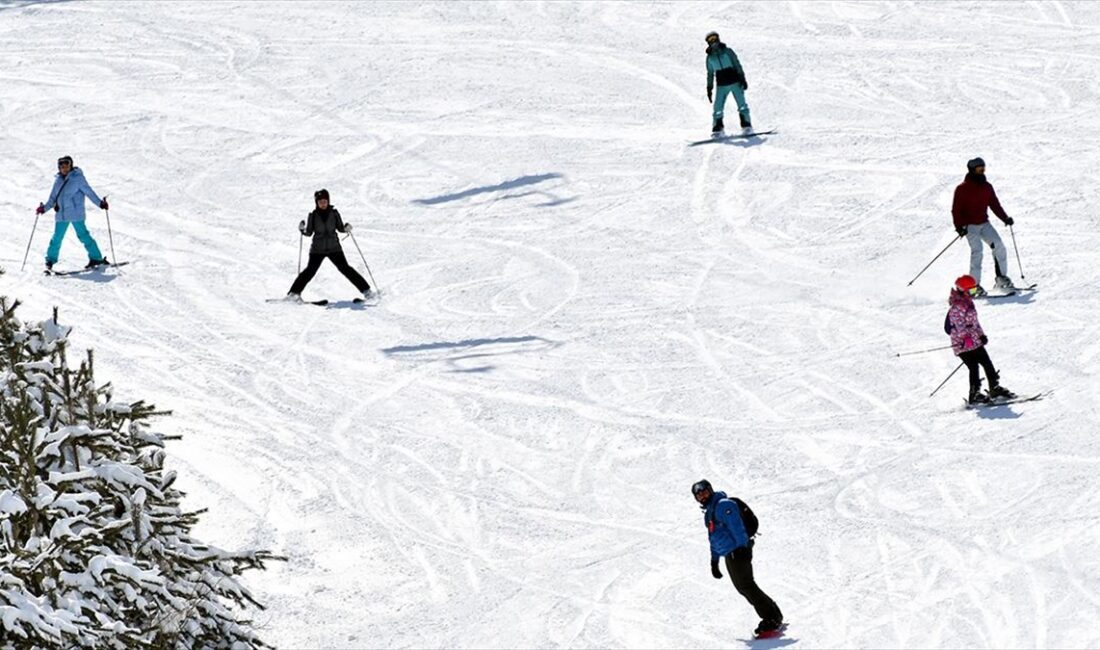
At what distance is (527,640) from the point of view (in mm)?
13055

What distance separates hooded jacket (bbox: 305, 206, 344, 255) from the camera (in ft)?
65.1

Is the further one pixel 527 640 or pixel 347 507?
pixel 347 507

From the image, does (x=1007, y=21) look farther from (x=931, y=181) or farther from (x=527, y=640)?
(x=527, y=640)

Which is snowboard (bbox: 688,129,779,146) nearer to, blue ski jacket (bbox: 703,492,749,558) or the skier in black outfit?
the skier in black outfit

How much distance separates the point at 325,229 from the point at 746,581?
28.3 ft

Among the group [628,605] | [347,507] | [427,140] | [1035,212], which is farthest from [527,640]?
[427,140]

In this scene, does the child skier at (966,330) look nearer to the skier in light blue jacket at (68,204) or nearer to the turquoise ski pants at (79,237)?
the skier in light blue jacket at (68,204)

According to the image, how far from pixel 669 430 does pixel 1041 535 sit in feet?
12.2

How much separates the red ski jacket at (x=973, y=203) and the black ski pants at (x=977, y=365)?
112 inches

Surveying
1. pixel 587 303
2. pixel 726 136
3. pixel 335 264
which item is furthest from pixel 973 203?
pixel 335 264

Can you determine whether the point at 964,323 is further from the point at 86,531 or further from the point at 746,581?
the point at 86,531

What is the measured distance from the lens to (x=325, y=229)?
1988cm

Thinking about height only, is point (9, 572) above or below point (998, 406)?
above

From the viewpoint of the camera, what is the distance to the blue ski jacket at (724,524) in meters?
12.3
